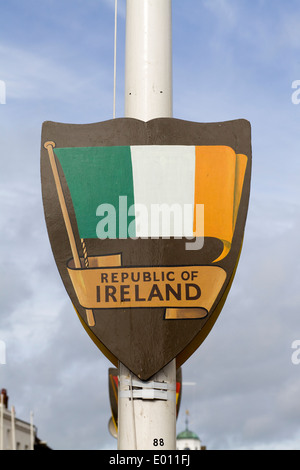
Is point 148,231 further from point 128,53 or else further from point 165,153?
point 128,53

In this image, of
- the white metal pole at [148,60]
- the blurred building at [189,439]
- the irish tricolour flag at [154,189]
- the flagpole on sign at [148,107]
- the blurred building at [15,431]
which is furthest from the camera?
the blurred building at [189,439]

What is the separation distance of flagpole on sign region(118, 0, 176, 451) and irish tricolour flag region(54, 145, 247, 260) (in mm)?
680

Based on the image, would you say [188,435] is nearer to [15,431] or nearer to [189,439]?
[189,439]

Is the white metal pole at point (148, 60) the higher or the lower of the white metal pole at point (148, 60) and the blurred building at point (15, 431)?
the higher

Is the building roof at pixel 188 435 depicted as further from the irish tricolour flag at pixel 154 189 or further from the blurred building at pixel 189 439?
the irish tricolour flag at pixel 154 189

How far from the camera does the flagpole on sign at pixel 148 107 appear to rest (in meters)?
8.24

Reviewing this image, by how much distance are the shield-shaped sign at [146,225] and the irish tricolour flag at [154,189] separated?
0.01 metres

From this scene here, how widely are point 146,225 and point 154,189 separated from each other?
1.59 feet

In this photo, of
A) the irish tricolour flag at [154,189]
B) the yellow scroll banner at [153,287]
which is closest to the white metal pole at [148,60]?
the irish tricolour flag at [154,189]

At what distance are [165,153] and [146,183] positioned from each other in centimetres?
46

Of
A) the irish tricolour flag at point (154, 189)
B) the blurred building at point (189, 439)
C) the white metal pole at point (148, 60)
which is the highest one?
the white metal pole at point (148, 60)

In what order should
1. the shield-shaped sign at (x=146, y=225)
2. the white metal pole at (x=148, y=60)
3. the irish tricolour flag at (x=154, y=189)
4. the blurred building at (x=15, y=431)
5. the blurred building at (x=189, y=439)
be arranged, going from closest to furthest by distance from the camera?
the shield-shaped sign at (x=146, y=225) < the irish tricolour flag at (x=154, y=189) < the white metal pole at (x=148, y=60) < the blurred building at (x=15, y=431) < the blurred building at (x=189, y=439)

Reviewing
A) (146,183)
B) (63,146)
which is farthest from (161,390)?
(63,146)

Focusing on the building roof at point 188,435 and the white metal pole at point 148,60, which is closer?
the white metal pole at point 148,60
